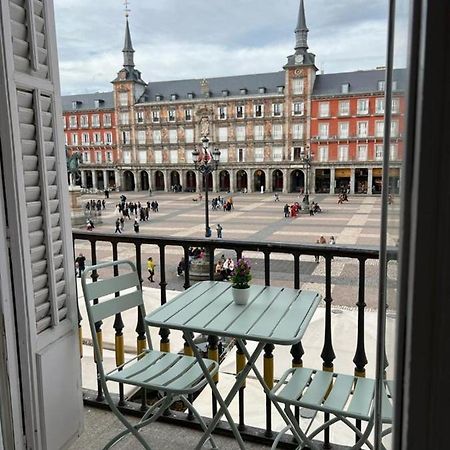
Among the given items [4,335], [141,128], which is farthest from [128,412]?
[141,128]

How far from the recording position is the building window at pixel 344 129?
3075 cm

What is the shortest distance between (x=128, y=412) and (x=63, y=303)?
820 mm

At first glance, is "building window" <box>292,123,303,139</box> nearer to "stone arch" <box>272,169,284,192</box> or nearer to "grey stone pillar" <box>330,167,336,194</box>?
"stone arch" <box>272,169,284,192</box>

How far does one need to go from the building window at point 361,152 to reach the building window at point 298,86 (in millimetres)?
5619

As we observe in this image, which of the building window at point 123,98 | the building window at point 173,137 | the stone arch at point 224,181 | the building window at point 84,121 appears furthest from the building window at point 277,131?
the building window at point 84,121

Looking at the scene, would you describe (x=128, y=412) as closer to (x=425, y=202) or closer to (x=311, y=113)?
(x=425, y=202)

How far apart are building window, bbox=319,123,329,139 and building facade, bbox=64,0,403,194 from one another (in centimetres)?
7

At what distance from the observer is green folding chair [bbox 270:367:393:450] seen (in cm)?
152

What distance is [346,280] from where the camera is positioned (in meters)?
10.7

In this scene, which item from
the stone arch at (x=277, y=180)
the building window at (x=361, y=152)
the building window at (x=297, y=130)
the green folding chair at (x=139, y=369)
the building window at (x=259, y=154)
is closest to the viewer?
the green folding chair at (x=139, y=369)

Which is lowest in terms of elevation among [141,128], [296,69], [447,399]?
[447,399]

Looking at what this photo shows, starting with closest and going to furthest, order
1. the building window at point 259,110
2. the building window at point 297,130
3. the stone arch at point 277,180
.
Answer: the building window at point 297,130 → the building window at point 259,110 → the stone arch at point 277,180

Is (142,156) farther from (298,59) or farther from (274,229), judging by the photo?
(274,229)

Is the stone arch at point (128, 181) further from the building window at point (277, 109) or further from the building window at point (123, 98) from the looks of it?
the building window at point (277, 109)
